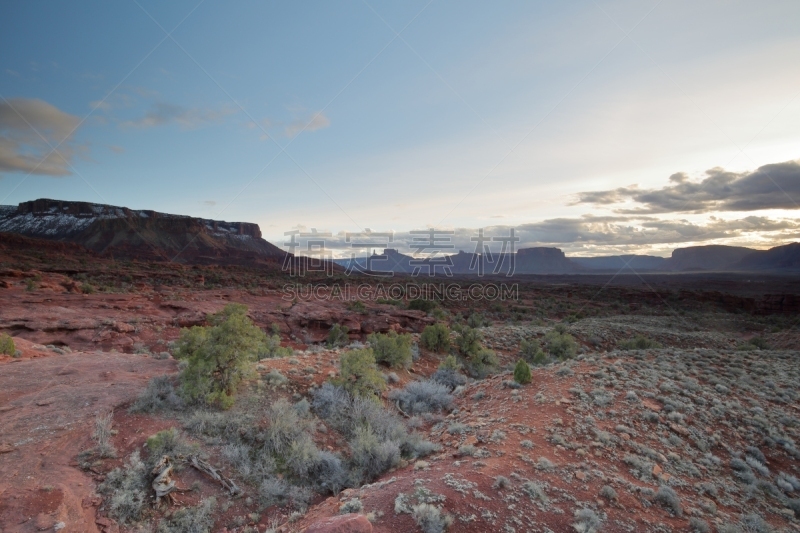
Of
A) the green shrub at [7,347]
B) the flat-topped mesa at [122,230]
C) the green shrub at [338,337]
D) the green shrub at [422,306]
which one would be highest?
the flat-topped mesa at [122,230]

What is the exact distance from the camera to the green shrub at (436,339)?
17188mm

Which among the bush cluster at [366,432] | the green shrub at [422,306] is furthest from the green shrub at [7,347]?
the green shrub at [422,306]

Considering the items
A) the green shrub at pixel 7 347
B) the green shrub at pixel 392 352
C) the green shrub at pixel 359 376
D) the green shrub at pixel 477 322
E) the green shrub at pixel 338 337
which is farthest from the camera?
the green shrub at pixel 477 322

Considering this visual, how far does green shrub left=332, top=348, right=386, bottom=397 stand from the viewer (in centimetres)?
965

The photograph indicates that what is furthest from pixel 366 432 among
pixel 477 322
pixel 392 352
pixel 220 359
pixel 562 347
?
pixel 477 322

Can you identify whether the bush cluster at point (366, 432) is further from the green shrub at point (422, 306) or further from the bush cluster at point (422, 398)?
the green shrub at point (422, 306)

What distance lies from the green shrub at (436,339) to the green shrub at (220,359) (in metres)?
9.58

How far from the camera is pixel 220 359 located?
856 cm

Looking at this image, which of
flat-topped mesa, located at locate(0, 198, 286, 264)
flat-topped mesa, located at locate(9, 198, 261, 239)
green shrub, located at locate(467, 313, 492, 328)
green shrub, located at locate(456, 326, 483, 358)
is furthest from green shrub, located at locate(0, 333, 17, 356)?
flat-topped mesa, located at locate(9, 198, 261, 239)

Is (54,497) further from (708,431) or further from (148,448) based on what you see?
(708,431)

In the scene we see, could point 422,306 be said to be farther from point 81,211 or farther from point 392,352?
point 81,211

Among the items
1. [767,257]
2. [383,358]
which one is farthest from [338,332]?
[767,257]

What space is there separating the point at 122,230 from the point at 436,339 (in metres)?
92.7

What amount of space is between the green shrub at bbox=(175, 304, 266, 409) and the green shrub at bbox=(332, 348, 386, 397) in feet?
7.86
